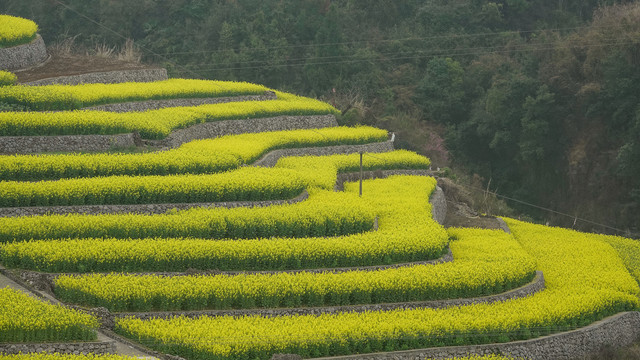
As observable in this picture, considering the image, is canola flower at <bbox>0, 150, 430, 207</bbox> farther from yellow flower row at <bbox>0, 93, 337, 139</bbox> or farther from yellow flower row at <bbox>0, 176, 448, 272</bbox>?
yellow flower row at <bbox>0, 93, 337, 139</bbox>

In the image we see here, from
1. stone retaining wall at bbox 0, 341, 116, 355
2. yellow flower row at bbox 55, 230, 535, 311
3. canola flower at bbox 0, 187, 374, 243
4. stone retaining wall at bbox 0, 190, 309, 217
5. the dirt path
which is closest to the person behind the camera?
stone retaining wall at bbox 0, 341, 116, 355

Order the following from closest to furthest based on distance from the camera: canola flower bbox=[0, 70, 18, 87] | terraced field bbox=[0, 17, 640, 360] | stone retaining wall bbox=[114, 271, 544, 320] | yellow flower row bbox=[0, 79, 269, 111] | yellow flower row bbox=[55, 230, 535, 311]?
terraced field bbox=[0, 17, 640, 360] < yellow flower row bbox=[55, 230, 535, 311] < stone retaining wall bbox=[114, 271, 544, 320] < yellow flower row bbox=[0, 79, 269, 111] < canola flower bbox=[0, 70, 18, 87]

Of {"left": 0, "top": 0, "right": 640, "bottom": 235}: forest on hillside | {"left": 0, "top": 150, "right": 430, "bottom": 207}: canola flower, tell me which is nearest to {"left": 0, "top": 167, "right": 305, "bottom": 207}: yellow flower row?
{"left": 0, "top": 150, "right": 430, "bottom": 207}: canola flower

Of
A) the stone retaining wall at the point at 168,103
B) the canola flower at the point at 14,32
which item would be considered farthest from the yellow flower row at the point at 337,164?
the canola flower at the point at 14,32

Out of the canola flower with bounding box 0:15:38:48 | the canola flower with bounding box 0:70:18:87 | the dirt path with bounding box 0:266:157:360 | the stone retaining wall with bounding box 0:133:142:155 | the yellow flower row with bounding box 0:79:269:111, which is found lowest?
the dirt path with bounding box 0:266:157:360

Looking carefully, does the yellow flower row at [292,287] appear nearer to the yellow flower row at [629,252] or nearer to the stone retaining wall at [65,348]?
the stone retaining wall at [65,348]

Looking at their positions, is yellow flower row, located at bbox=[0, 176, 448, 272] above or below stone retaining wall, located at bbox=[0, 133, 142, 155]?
below

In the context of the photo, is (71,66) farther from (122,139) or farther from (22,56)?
(122,139)
